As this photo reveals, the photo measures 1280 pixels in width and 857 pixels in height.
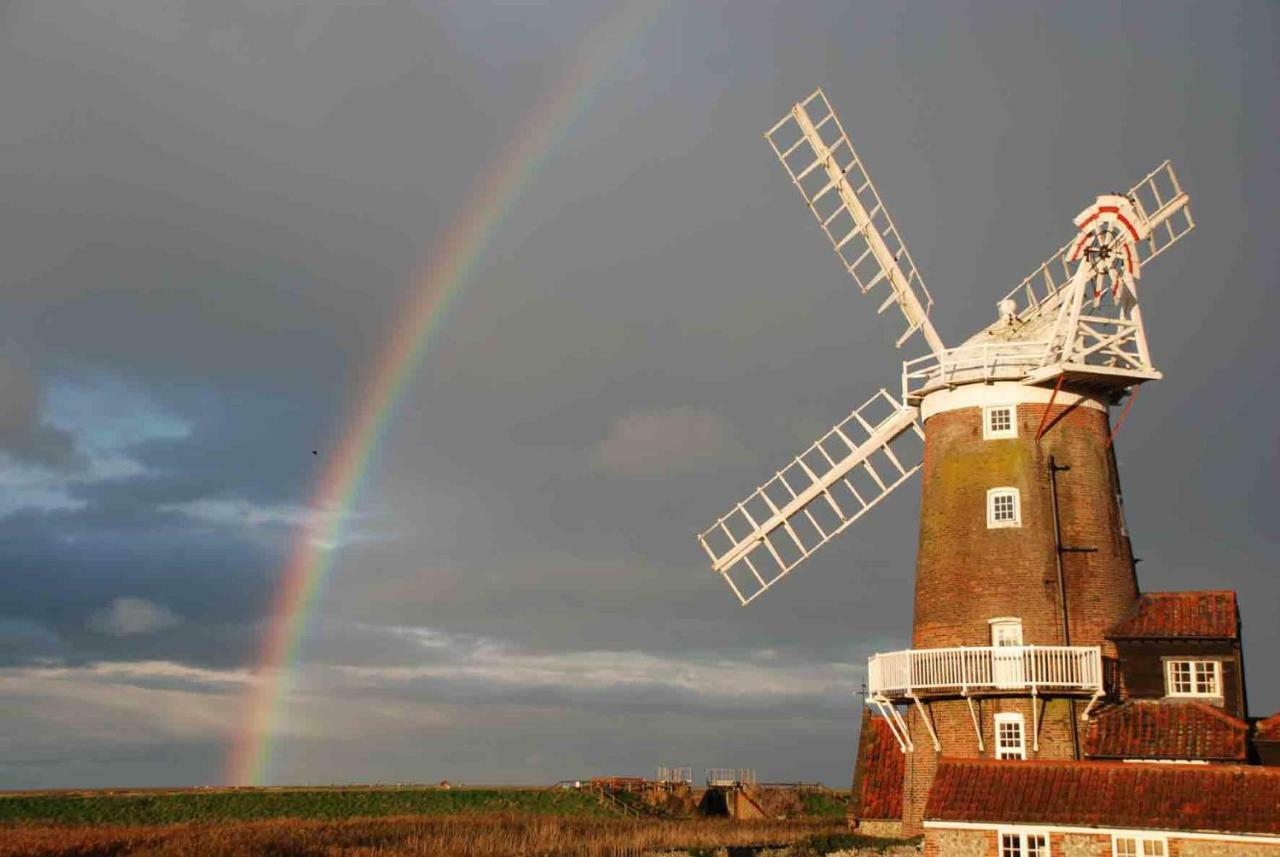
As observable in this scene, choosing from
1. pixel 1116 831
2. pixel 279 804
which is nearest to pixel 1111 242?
pixel 1116 831

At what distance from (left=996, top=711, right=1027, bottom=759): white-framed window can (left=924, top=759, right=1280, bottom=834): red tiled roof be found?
167 centimetres

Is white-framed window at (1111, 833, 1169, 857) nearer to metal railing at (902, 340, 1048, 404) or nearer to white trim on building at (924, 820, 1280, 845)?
white trim on building at (924, 820, 1280, 845)

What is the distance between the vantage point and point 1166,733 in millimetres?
31844

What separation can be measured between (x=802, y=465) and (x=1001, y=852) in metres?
13.8

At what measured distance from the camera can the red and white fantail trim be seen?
36938 millimetres

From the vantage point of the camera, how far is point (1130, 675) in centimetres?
3331

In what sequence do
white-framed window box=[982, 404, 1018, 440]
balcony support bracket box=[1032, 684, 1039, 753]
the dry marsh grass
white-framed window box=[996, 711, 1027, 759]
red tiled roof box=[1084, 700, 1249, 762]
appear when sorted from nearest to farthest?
red tiled roof box=[1084, 700, 1249, 762], balcony support bracket box=[1032, 684, 1039, 753], white-framed window box=[996, 711, 1027, 759], white-framed window box=[982, 404, 1018, 440], the dry marsh grass

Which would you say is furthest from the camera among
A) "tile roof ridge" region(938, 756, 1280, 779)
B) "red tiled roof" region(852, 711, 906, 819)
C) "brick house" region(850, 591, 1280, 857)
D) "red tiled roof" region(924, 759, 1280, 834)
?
"red tiled roof" region(852, 711, 906, 819)

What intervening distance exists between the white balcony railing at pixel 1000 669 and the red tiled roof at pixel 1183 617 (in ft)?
5.21

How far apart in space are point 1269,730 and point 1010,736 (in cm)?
611

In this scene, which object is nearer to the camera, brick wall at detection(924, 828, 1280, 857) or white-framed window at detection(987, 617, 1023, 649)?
brick wall at detection(924, 828, 1280, 857)

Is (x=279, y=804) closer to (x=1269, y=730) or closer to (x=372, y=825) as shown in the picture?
(x=372, y=825)

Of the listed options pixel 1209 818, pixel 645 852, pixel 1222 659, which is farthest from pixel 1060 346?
pixel 645 852

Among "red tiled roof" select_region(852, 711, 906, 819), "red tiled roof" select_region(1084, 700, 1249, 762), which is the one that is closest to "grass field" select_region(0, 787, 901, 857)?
"red tiled roof" select_region(852, 711, 906, 819)
